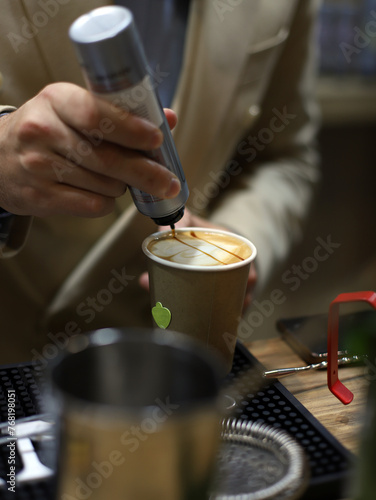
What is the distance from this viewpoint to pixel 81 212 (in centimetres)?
62

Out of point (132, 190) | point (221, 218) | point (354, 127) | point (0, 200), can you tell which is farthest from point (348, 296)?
point (354, 127)

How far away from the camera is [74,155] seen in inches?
22.2

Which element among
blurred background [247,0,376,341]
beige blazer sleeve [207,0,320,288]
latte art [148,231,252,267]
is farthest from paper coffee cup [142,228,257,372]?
blurred background [247,0,376,341]

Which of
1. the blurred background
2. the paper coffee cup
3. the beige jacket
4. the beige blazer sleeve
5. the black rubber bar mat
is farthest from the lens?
the blurred background

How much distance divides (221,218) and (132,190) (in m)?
0.50

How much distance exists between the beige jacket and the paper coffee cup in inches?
12.1

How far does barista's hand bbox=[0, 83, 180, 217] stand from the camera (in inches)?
20.1

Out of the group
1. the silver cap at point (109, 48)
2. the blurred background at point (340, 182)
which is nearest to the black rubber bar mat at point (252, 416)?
the silver cap at point (109, 48)

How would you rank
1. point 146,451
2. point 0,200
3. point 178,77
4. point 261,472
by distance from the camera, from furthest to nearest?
point 178,77 → point 0,200 → point 261,472 → point 146,451

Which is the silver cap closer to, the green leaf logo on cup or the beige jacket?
the green leaf logo on cup

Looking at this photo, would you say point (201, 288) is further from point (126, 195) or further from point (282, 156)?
point (282, 156)

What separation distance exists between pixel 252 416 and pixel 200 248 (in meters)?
0.18

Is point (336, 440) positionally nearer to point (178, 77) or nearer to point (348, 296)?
point (348, 296)

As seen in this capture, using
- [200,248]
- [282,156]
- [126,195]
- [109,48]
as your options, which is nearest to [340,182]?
[282,156]
